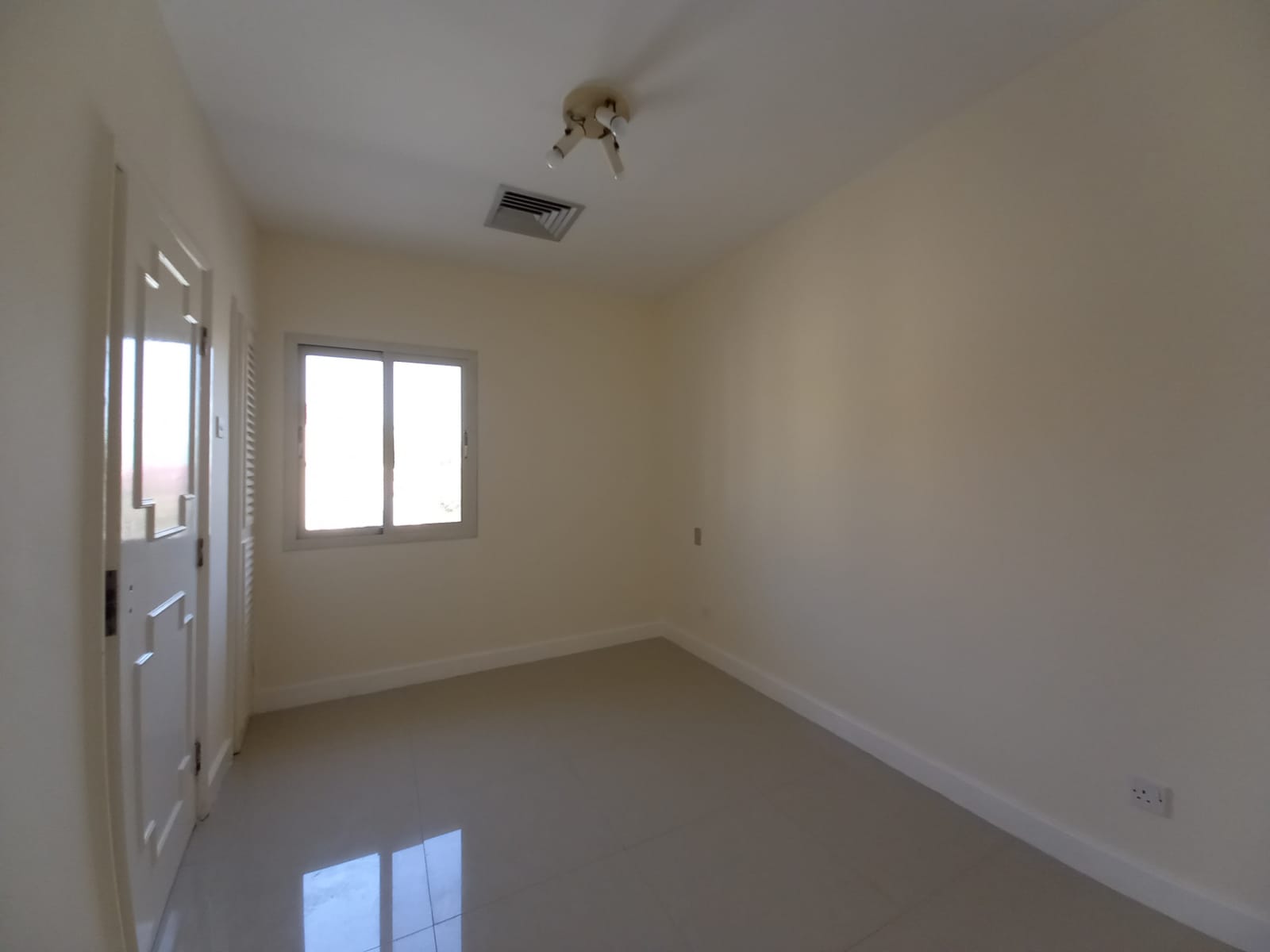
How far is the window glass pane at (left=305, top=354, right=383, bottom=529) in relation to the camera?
2.85 m

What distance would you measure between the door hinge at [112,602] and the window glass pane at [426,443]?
6.23 feet

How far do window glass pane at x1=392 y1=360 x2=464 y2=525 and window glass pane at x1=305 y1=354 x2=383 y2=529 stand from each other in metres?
0.10

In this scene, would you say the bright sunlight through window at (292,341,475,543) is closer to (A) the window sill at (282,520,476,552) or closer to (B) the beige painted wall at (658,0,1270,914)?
(A) the window sill at (282,520,476,552)

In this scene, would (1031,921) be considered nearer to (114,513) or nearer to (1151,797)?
(1151,797)

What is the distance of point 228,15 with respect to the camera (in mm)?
1453

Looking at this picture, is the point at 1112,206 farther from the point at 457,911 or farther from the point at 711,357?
the point at 457,911

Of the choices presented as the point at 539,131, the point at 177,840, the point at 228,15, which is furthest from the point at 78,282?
the point at 177,840

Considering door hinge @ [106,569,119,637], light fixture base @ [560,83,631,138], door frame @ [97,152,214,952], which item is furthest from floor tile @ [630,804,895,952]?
light fixture base @ [560,83,631,138]

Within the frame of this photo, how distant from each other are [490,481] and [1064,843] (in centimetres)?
321

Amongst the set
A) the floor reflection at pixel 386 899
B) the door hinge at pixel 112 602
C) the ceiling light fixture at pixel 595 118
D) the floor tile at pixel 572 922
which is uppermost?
the ceiling light fixture at pixel 595 118

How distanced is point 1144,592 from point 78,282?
2905mm

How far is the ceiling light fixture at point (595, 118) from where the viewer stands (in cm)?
175

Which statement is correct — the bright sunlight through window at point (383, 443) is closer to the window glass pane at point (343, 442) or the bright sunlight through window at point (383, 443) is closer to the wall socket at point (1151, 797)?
the window glass pane at point (343, 442)

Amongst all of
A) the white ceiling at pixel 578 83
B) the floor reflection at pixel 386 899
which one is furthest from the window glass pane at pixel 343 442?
the floor reflection at pixel 386 899
